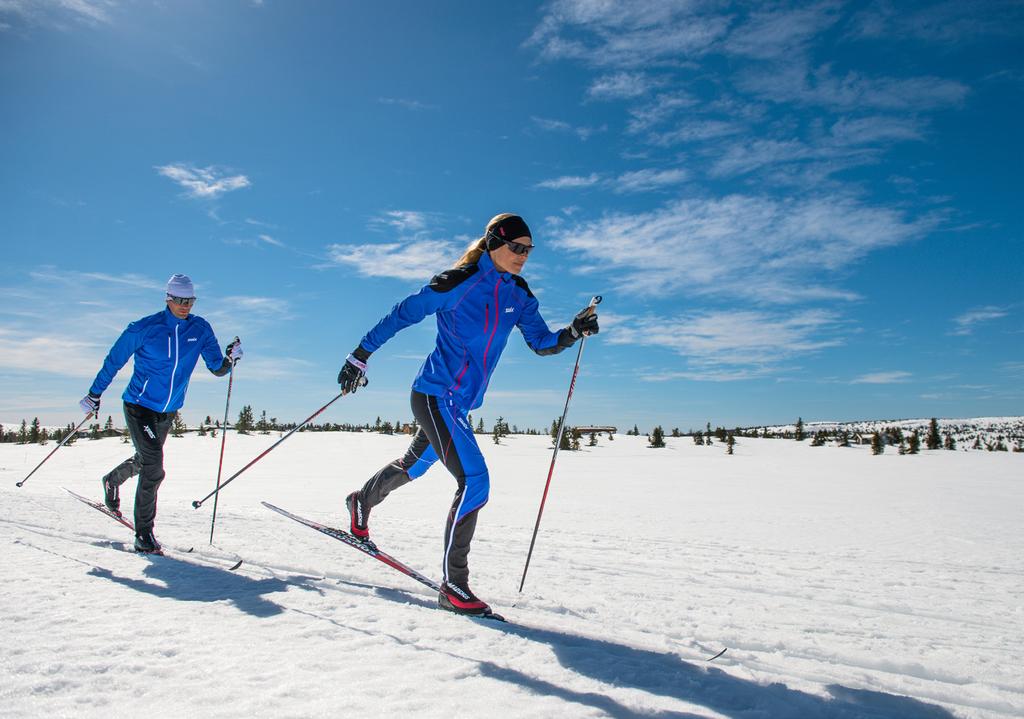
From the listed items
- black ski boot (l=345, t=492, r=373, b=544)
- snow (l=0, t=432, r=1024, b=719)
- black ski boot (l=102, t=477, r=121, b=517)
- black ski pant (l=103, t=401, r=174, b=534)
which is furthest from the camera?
black ski boot (l=102, t=477, r=121, b=517)

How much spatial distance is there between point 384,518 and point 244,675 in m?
6.00

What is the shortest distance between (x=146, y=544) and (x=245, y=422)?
30.6 metres

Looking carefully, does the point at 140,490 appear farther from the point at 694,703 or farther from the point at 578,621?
the point at 694,703

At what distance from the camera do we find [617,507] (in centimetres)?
1034

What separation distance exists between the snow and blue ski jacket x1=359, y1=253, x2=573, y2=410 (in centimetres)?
149

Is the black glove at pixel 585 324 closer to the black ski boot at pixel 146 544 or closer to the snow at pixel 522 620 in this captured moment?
the snow at pixel 522 620

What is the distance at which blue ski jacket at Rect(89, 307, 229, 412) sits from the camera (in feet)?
18.5

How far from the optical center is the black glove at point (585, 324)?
4.39m

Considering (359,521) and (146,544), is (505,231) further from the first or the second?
(146,544)

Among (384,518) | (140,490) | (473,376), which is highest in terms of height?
(473,376)

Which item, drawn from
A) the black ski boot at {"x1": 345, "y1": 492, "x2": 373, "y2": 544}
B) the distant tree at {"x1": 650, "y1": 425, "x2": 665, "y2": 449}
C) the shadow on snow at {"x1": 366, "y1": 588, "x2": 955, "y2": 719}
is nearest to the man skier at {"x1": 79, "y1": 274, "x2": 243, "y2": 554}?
the black ski boot at {"x1": 345, "y1": 492, "x2": 373, "y2": 544}

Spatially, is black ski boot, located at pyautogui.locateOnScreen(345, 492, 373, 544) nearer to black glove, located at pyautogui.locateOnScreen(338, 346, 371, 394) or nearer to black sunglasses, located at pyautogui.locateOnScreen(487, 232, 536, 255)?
black glove, located at pyautogui.locateOnScreen(338, 346, 371, 394)

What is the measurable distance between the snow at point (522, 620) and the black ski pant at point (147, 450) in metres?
0.51

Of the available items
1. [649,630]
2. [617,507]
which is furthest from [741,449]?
[649,630]
